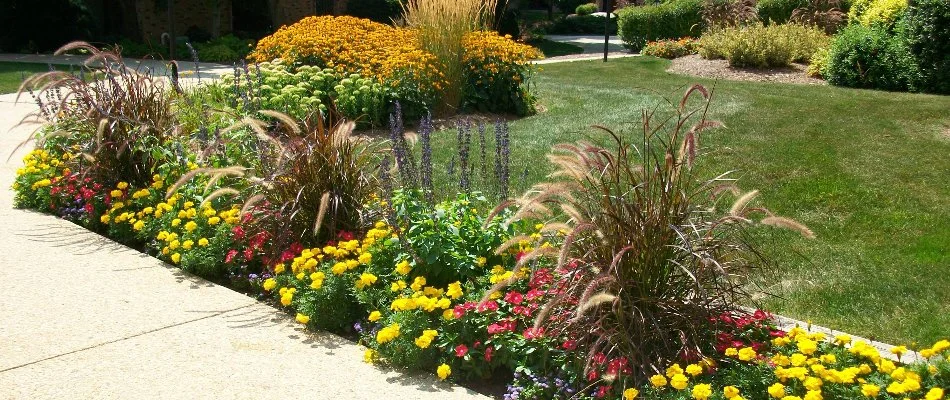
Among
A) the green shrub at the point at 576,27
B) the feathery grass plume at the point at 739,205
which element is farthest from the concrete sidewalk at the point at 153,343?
the green shrub at the point at 576,27

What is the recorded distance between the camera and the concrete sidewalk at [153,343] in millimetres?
3732

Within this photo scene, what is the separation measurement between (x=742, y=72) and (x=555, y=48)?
1368 centimetres

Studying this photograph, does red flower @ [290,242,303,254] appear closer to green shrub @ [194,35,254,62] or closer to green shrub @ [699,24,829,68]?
green shrub @ [699,24,829,68]

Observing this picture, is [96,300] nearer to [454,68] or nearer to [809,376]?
[809,376]

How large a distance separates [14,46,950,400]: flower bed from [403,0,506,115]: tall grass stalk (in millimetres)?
5206

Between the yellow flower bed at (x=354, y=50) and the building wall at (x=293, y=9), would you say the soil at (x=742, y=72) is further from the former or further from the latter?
the building wall at (x=293, y=9)

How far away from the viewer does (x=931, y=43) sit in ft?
39.0

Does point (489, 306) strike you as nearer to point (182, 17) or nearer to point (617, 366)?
point (617, 366)

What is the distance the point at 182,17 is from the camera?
87.5 ft

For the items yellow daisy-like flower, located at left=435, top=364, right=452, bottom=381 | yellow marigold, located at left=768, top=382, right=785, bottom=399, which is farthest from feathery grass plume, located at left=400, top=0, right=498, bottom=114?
yellow marigold, located at left=768, top=382, right=785, bottom=399

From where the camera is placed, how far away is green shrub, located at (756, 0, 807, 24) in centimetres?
1945

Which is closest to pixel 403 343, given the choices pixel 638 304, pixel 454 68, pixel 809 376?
pixel 638 304

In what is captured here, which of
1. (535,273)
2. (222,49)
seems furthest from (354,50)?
(222,49)

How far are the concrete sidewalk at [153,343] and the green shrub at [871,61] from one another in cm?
1081
